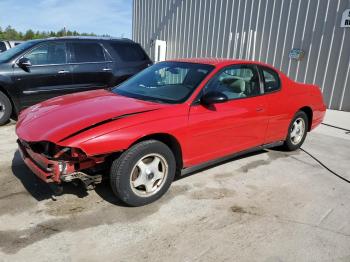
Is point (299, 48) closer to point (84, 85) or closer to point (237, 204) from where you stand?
point (84, 85)

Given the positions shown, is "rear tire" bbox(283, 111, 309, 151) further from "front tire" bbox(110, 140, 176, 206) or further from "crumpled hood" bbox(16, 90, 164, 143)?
"crumpled hood" bbox(16, 90, 164, 143)

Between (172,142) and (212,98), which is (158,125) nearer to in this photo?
(172,142)

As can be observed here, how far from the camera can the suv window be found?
23.1ft

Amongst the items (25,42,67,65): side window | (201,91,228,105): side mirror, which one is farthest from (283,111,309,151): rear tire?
(25,42,67,65): side window

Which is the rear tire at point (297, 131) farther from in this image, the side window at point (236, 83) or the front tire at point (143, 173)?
the front tire at point (143, 173)

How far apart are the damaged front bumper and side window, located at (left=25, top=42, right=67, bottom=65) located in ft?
12.8

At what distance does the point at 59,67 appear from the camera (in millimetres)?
6773

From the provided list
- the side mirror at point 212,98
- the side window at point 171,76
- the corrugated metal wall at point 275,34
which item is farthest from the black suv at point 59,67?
the corrugated metal wall at point 275,34

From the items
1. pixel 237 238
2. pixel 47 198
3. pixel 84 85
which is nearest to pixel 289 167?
pixel 237 238

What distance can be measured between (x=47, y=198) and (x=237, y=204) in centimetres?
200

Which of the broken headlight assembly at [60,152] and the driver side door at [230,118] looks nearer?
the broken headlight assembly at [60,152]

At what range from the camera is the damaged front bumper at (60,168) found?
2.96 metres

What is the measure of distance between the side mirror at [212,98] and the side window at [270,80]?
116 centimetres

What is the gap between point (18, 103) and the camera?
6.39 metres
